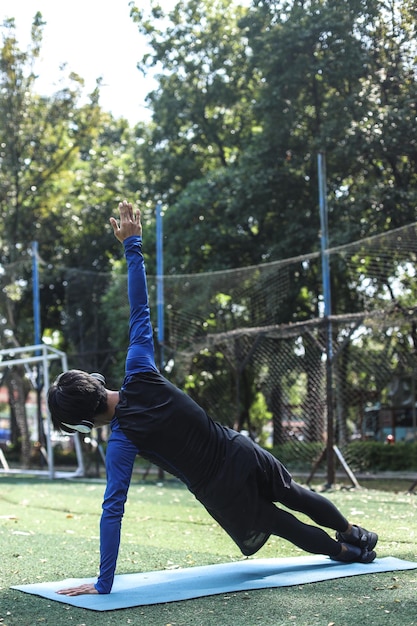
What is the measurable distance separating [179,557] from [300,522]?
4.26 feet

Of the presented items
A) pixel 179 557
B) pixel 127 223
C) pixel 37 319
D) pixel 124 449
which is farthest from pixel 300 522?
pixel 37 319

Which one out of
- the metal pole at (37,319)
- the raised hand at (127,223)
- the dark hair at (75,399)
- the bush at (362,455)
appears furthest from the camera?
the metal pole at (37,319)

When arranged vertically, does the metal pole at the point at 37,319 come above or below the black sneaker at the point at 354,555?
above

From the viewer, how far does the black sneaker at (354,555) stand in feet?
15.5

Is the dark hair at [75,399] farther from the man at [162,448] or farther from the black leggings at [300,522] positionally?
the black leggings at [300,522]

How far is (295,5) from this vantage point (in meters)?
17.5

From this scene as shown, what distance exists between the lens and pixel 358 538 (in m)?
4.75

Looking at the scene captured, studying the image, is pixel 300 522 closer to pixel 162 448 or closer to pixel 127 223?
pixel 162 448

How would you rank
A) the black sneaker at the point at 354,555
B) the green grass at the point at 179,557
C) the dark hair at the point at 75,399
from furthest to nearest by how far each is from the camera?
the black sneaker at the point at 354,555, the dark hair at the point at 75,399, the green grass at the point at 179,557

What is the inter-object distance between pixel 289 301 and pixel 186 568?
1243cm

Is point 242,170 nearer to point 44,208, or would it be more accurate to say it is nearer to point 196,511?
point 44,208

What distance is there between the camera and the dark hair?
13.0 feet

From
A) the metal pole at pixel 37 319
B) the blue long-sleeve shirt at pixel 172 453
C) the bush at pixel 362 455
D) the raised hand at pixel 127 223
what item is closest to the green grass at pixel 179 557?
the blue long-sleeve shirt at pixel 172 453

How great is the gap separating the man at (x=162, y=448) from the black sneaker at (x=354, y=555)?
0.89 ft
